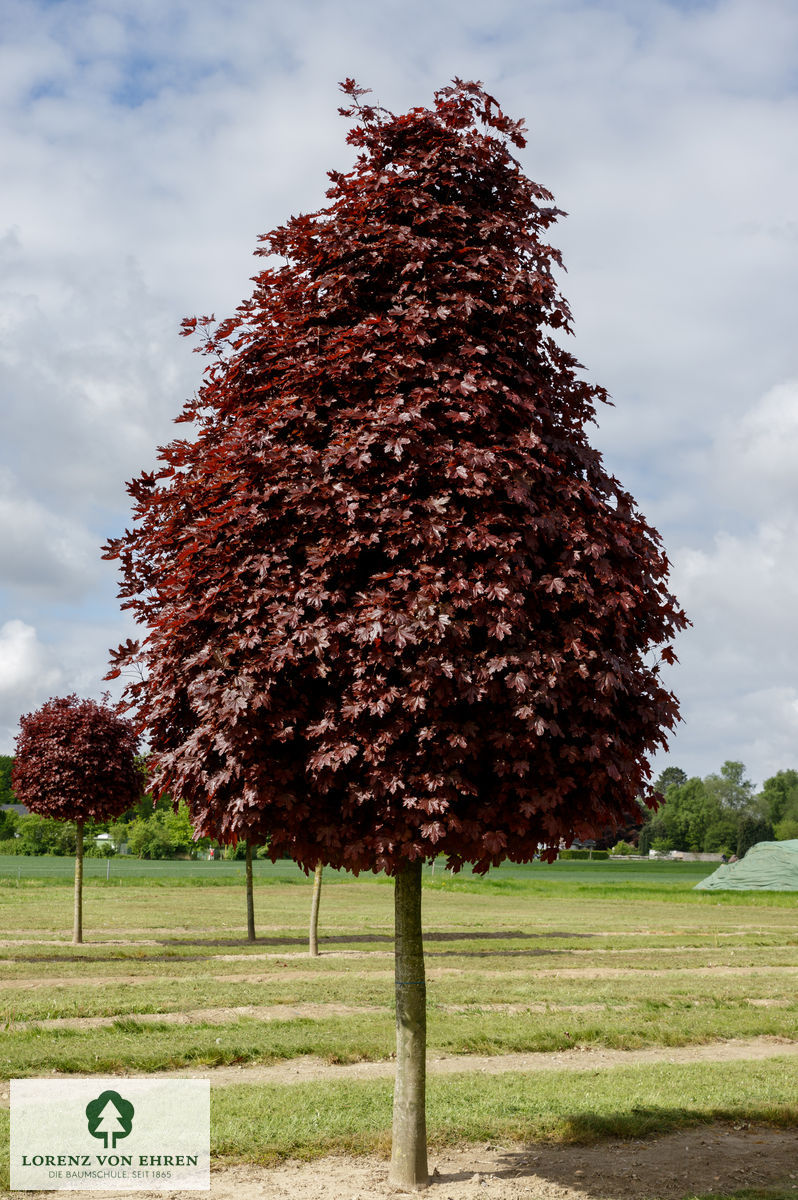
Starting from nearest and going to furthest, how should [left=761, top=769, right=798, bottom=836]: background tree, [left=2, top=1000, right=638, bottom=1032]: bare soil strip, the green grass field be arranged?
the green grass field < [left=2, top=1000, right=638, bottom=1032]: bare soil strip < [left=761, top=769, right=798, bottom=836]: background tree

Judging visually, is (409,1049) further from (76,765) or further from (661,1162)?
(76,765)

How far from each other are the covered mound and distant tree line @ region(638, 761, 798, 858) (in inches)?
3097

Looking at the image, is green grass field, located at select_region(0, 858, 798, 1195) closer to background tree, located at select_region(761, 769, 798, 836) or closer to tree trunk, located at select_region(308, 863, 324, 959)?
tree trunk, located at select_region(308, 863, 324, 959)

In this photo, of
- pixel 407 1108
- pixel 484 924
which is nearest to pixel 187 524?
pixel 407 1108

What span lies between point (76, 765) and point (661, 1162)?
54.0ft

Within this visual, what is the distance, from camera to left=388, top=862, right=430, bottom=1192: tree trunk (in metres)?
7.18

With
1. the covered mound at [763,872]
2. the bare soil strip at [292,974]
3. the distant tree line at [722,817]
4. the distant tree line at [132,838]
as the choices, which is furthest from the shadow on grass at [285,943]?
the distant tree line at [722,817]

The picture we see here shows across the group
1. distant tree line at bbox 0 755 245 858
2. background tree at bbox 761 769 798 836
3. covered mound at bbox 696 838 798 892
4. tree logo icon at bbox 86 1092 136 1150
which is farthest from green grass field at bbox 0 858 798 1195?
background tree at bbox 761 769 798 836

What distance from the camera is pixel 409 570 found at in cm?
647

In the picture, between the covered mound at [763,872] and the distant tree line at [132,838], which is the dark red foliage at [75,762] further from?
the distant tree line at [132,838]

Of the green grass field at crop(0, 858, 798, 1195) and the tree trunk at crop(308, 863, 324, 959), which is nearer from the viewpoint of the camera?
the green grass field at crop(0, 858, 798, 1195)

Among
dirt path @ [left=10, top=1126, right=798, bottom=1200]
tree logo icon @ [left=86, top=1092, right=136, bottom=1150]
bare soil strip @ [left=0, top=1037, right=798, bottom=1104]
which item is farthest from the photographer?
bare soil strip @ [left=0, top=1037, right=798, bottom=1104]

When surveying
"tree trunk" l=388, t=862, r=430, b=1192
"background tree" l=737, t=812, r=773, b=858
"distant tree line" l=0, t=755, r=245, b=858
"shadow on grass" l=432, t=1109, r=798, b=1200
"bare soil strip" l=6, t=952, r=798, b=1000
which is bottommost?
"background tree" l=737, t=812, r=773, b=858

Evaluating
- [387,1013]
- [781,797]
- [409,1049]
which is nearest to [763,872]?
[387,1013]
